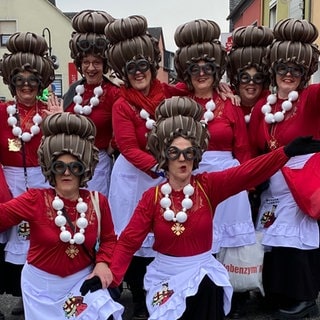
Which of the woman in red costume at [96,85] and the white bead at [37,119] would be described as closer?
the white bead at [37,119]

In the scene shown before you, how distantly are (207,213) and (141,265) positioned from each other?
97cm

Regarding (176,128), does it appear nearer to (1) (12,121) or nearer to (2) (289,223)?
(2) (289,223)

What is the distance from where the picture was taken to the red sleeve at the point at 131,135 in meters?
3.43

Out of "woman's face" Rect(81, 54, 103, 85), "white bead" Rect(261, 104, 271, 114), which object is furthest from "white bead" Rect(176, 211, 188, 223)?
"woman's face" Rect(81, 54, 103, 85)

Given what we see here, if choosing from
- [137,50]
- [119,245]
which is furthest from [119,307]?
[137,50]

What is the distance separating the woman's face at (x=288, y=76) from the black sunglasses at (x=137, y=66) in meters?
0.82

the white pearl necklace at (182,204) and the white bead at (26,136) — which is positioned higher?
the white bead at (26,136)

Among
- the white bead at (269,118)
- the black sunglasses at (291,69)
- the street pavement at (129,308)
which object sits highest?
the black sunglasses at (291,69)

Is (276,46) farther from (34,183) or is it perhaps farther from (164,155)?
(34,183)

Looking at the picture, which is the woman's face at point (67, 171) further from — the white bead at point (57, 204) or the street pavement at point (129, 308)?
the street pavement at point (129, 308)

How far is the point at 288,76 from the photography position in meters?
3.47

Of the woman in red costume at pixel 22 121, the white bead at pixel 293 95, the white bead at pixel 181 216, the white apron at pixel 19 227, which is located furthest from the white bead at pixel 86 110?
the white bead at pixel 293 95

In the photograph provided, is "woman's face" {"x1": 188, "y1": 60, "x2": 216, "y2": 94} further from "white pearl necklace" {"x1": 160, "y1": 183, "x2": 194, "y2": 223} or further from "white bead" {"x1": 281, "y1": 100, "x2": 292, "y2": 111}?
"white pearl necklace" {"x1": 160, "y1": 183, "x2": 194, "y2": 223}

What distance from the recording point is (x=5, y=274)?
372cm
